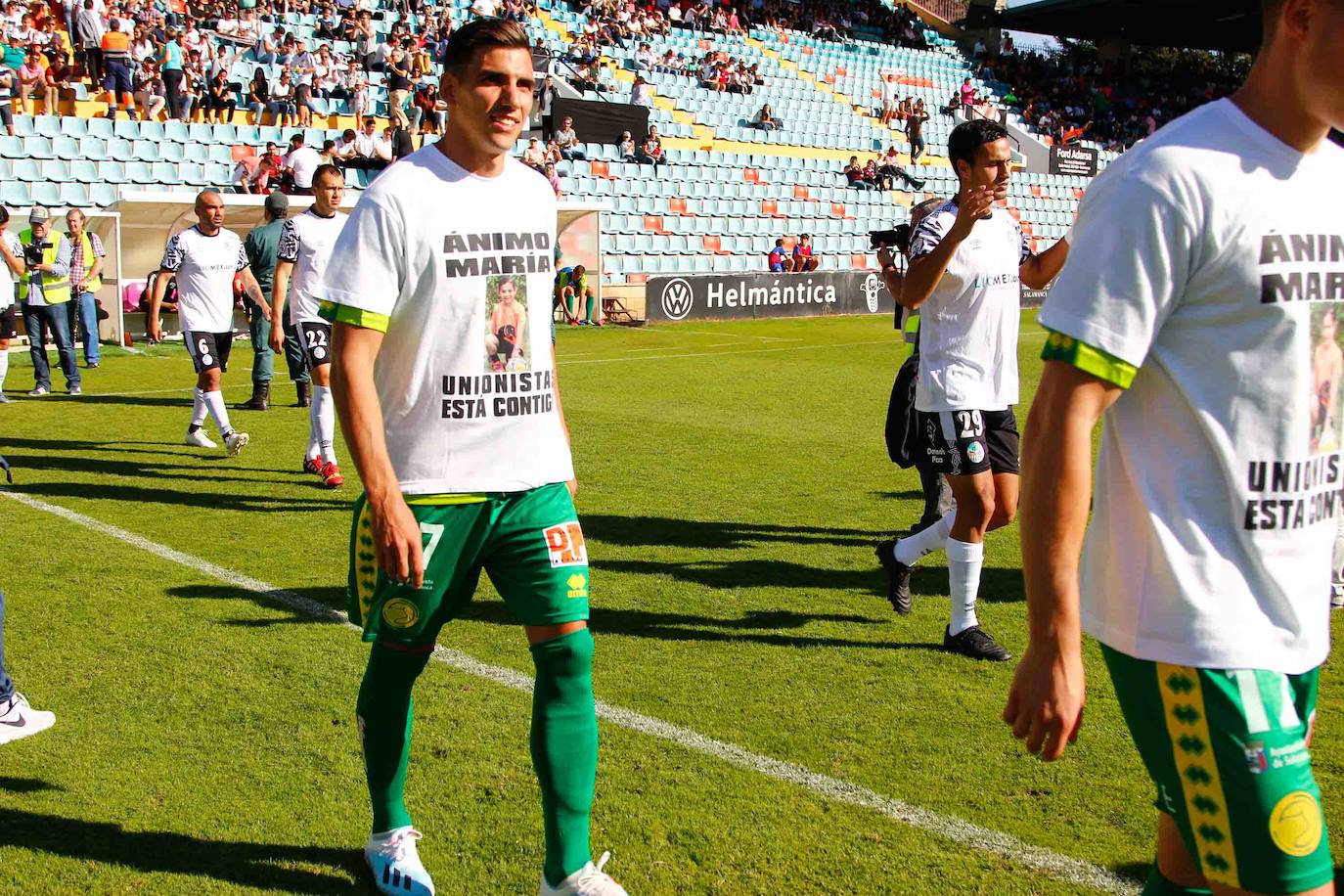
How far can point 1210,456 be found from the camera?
1.99 m

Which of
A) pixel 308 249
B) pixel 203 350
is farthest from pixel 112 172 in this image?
pixel 308 249

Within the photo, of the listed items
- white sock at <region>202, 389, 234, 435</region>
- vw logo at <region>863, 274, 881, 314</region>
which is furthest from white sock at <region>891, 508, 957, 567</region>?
vw logo at <region>863, 274, 881, 314</region>

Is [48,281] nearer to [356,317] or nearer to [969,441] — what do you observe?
[969,441]

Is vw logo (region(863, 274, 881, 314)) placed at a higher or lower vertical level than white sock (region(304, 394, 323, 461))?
lower

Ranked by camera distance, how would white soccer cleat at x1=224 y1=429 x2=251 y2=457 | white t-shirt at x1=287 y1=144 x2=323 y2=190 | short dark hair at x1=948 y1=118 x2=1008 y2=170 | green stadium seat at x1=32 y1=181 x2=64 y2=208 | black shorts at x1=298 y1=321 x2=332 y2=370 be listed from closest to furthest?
short dark hair at x1=948 y1=118 x2=1008 y2=170
black shorts at x1=298 y1=321 x2=332 y2=370
white soccer cleat at x1=224 y1=429 x2=251 y2=457
green stadium seat at x1=32 y1=181 x2=64 y2=208
white t-shirt at x1=287 y1=144 x2=323 y2=190

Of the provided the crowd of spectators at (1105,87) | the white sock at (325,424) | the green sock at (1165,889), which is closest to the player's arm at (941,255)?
the green sock at (1165,889)

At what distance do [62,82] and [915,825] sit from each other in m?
22.8

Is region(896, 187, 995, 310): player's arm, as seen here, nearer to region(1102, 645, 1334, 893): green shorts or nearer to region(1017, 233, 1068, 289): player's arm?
region(1017, 233, 1068, 289): player's arm

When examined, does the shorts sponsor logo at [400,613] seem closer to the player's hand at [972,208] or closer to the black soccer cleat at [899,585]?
the player's hand at [972,208]

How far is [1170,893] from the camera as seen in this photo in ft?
7.23

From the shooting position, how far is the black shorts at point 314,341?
28.9 feet

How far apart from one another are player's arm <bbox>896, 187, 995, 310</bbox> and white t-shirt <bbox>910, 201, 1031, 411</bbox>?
12cm

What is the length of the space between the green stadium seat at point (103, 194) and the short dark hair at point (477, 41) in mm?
18617

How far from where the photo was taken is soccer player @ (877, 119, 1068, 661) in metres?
5.19
